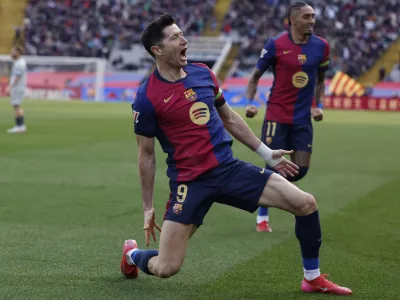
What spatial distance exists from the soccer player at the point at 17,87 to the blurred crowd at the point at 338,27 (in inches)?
1083

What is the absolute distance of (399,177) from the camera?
14.2 meters

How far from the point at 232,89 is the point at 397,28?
37.8 ft

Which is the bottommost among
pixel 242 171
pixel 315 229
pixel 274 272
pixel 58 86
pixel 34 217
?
pixel 58 86

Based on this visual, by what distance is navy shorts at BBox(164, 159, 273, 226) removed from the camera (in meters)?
6.08

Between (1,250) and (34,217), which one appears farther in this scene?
(34,217)

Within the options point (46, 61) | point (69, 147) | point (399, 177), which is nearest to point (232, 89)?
point (46, 61)

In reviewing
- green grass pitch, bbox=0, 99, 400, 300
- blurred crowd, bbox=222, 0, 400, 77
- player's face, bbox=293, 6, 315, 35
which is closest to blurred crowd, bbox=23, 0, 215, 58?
blurred crowd, bbox=222, 0, 400, 77

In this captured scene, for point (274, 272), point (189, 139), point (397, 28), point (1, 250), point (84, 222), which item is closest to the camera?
point (189, 139)

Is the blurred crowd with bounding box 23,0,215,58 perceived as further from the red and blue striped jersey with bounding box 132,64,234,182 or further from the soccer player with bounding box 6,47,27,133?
the red and blue striped jersey with bounding box 132,64,234,182

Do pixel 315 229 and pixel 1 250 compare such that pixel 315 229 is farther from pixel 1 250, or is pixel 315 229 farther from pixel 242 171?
pixel 1 250

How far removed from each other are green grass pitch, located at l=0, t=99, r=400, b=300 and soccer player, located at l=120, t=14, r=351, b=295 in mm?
492

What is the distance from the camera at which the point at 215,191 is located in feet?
20.1

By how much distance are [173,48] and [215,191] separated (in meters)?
1.14

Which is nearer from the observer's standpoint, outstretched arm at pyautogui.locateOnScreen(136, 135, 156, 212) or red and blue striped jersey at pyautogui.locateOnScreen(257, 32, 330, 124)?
outstretched arm at pyautogui.locateOnScreen(136, 135, 156, 212)
